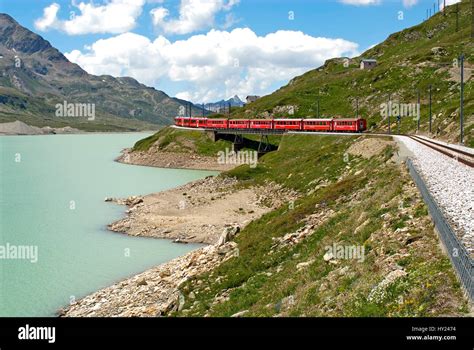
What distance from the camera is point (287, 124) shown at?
112062mm

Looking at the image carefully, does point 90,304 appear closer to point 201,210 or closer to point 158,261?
point 158,261

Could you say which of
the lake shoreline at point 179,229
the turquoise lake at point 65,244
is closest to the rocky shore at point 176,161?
the turquoise lake at point 65,244

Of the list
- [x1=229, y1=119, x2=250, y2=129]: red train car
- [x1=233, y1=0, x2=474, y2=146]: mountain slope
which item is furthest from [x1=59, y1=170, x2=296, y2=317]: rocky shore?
[x1=229, y1=119, x2=250, y2=129]: red train car

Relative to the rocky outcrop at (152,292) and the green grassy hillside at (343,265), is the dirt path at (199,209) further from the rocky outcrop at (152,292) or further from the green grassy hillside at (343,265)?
the green grassy hillside at (343,265)

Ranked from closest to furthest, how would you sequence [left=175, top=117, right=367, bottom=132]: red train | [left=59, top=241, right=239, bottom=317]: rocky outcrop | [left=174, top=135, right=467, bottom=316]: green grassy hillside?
[left=174, top=135, right=467, bottom=316]: green grassy hillside
[left=59, top=241, right=239, bottom=317]: rocky outcrop
[left=175, top=117, right=367, bottom=132]: red train

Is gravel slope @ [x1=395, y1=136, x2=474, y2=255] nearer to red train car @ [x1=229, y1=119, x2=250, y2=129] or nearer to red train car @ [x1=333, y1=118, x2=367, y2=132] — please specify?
red train car @ [x1=333, y1=118, x2=367, y2=132]

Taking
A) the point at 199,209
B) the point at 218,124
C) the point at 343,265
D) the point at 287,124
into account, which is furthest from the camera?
the point at 218,124

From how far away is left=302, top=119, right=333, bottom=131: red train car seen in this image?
100 m

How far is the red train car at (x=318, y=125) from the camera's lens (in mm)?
100438

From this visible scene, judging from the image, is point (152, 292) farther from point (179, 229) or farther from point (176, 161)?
point (176, 161)

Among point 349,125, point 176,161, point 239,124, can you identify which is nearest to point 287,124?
point 239,124

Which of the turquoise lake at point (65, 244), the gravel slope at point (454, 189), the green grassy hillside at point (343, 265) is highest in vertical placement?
the gravel slope at point (454, 189)

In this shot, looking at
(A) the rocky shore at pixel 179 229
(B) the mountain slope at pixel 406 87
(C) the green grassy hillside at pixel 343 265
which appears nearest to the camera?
(C) the green grassy hillside at pixel 343 265

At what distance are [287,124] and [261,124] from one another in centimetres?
817
